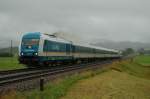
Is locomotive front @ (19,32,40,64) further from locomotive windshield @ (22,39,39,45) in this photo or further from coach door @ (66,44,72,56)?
coach door @ (66,44,72,56)

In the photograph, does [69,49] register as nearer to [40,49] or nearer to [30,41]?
[30,41]

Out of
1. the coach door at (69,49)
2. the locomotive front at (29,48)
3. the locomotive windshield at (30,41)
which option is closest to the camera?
the locomotive front at (29,48)

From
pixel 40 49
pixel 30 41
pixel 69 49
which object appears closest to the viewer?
pixel 40 49

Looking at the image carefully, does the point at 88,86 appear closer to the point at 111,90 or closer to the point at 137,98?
the point at 111,90

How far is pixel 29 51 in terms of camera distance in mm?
26125

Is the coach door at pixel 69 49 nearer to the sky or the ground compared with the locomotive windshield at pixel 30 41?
nearer to the ground

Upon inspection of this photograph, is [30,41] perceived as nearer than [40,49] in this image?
No

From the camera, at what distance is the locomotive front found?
25.8 metres

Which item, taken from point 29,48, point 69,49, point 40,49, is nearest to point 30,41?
point 29,48

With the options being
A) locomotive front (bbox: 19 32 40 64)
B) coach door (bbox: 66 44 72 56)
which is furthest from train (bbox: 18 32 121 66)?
coach door (bbox: 66 44 72 56)

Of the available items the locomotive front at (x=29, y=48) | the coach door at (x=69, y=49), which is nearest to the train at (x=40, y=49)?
the locomotive front at (x=29, y=48)

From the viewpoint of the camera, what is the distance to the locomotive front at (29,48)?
84.5 feet

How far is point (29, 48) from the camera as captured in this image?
26391 mm

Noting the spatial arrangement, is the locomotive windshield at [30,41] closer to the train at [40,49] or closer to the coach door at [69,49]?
the train at [40,49]
